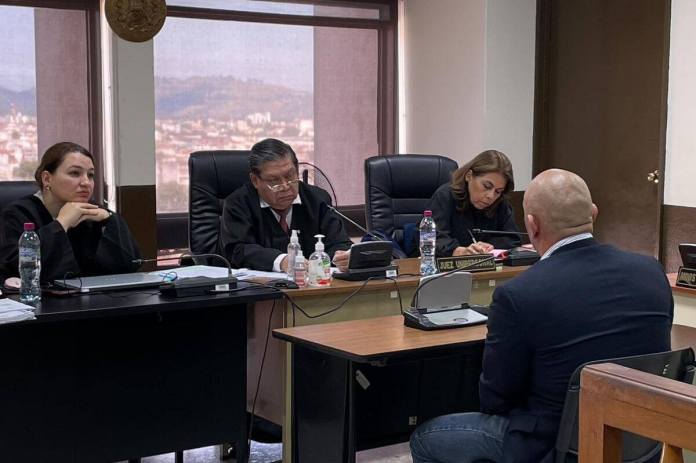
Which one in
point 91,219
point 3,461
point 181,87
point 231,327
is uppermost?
point 181,87

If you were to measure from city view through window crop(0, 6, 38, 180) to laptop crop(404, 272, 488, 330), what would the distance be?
3.12 meters

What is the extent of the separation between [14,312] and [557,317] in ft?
4.69

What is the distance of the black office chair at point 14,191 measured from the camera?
329 centimetres

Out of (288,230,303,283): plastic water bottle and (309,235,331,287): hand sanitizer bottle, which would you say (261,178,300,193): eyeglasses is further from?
(309,235,331,287): hand sanitizer bottle

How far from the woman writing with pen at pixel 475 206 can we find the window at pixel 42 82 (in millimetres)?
2284

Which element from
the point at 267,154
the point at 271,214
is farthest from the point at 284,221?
the point at 267,154

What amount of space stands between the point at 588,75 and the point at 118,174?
2.74m

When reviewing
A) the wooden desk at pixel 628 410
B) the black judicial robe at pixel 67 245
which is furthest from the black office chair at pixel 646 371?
the black judicial robe at pixel 67 245

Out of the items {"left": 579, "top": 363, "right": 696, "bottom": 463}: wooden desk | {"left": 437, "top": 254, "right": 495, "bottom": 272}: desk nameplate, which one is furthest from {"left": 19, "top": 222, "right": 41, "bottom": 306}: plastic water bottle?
{"left": 579, "top": 363, "right": 696, "bottom": 463}: wooden desk

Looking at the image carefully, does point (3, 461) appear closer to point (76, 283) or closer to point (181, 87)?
point (76, 283)

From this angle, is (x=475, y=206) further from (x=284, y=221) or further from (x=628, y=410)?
(x=628, y=410)

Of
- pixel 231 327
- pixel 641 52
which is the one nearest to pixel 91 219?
pixel 231 327

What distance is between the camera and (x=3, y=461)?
265 centimetres

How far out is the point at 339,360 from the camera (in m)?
2.58
